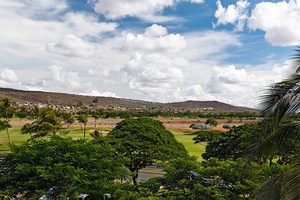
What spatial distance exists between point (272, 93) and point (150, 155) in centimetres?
1550

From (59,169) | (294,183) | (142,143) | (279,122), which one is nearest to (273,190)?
(294,183)

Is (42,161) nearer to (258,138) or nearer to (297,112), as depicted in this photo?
(258,138)

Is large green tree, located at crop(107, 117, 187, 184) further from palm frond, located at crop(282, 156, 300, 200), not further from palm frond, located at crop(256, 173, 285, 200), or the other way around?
palm frond, located at crop(282, 156, 300, 200)

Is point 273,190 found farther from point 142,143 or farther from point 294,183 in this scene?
point 142,143

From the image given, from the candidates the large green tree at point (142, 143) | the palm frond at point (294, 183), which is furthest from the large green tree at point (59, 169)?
the palm frond at point (294, 183)

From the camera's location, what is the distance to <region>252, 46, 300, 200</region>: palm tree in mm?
7305

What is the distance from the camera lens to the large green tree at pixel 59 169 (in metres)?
14.7

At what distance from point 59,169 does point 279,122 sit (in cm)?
964

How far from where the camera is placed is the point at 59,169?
14508 mm

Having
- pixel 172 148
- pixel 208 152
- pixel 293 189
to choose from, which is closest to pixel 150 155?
pixel 172 148

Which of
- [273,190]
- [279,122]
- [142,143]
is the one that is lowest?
[142,143]

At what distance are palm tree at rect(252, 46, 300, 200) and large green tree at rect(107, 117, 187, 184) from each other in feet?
44.9

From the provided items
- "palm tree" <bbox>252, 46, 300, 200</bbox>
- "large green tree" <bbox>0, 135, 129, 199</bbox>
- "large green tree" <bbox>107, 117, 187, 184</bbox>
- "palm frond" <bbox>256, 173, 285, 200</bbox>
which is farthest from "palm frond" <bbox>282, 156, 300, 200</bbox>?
"large green tree" <bbox>107, 117, 187, 184</bbox>

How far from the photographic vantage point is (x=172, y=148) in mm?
23969
